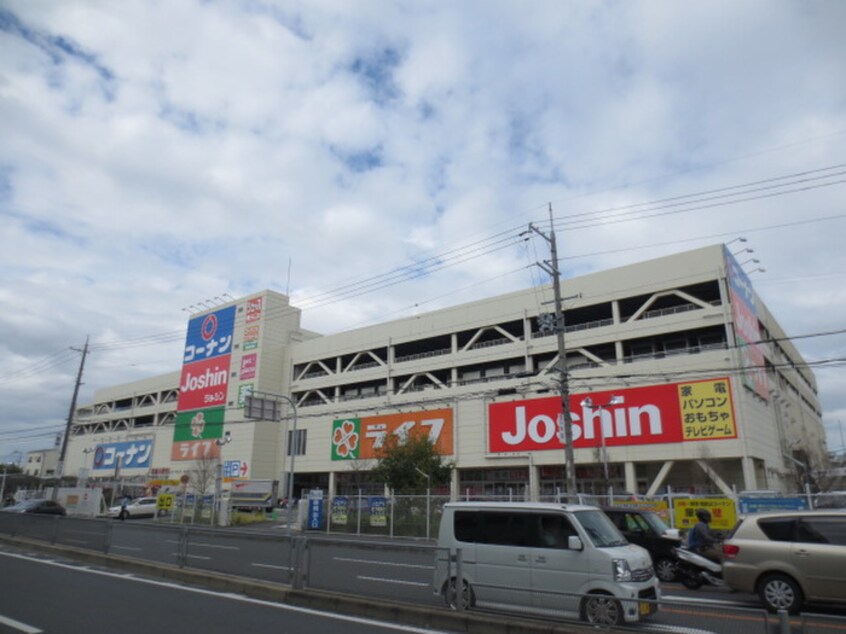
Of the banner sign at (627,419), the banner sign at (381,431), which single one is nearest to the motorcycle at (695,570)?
the banner sign at (627,419)

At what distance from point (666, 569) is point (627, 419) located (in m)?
25.0

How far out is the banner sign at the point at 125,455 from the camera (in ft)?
235

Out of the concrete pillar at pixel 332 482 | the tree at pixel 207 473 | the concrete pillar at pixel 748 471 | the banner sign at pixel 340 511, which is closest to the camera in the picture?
the banner sign at pixel 340 511

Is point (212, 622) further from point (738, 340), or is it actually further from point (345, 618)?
point (738, 340)

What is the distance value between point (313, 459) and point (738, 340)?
36.6m

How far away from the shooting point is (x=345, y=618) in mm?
8758

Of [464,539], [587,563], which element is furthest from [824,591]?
[464,539]

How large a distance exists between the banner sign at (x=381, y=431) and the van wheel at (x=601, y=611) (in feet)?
116

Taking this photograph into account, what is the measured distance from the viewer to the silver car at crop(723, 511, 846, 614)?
9.09 m

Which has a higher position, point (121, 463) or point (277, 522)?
point (121, 463)

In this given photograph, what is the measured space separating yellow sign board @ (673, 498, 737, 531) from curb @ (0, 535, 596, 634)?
13930mm

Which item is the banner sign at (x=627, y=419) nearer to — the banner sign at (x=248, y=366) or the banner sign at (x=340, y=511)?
the banner sign at (x=340, y=511)

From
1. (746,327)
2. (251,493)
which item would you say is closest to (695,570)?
(746,327)

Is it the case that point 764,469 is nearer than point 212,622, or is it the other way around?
point 212,622
